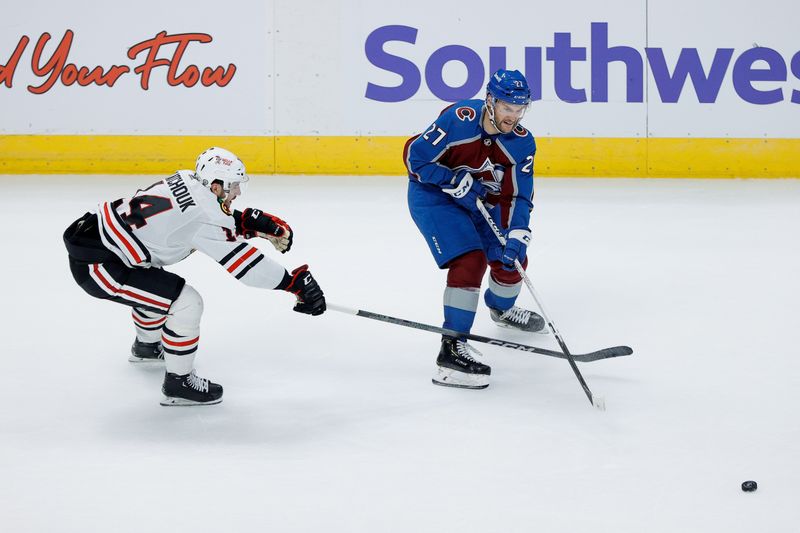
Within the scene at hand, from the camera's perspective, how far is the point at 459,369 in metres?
3.15

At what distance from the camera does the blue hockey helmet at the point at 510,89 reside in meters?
3.20

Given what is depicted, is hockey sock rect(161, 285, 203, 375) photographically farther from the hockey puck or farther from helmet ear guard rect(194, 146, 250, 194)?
the hockey puck

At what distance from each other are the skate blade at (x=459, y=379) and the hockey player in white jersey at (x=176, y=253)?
17.0 inches

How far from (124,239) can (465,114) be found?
114cm

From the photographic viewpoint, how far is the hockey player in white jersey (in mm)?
2920

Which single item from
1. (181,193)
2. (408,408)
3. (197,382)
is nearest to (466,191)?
(408,408)

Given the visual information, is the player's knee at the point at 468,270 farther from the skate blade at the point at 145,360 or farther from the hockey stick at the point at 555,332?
the skate blade at the point at 145,360

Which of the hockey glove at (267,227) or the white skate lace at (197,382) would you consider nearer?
the white skate lace at (197,382)

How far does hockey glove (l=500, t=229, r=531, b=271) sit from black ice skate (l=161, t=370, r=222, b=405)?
99cm

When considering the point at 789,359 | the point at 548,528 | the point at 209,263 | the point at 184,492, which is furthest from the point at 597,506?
the point at 209,263

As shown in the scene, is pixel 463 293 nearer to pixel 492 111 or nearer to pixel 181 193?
pixel 492 111

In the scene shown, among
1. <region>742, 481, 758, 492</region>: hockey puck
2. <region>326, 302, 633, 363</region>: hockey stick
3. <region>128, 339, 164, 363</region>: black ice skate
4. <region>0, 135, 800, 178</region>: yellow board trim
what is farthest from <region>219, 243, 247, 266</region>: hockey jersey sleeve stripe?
<region>0, 135, 800, 178</region>: yellow board trim

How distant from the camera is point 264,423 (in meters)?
2.85

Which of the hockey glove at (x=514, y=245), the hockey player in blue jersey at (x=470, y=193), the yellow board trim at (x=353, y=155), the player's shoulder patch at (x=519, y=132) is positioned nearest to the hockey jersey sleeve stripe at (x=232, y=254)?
the hockey player in blue jersey at (x=470, y=193)
